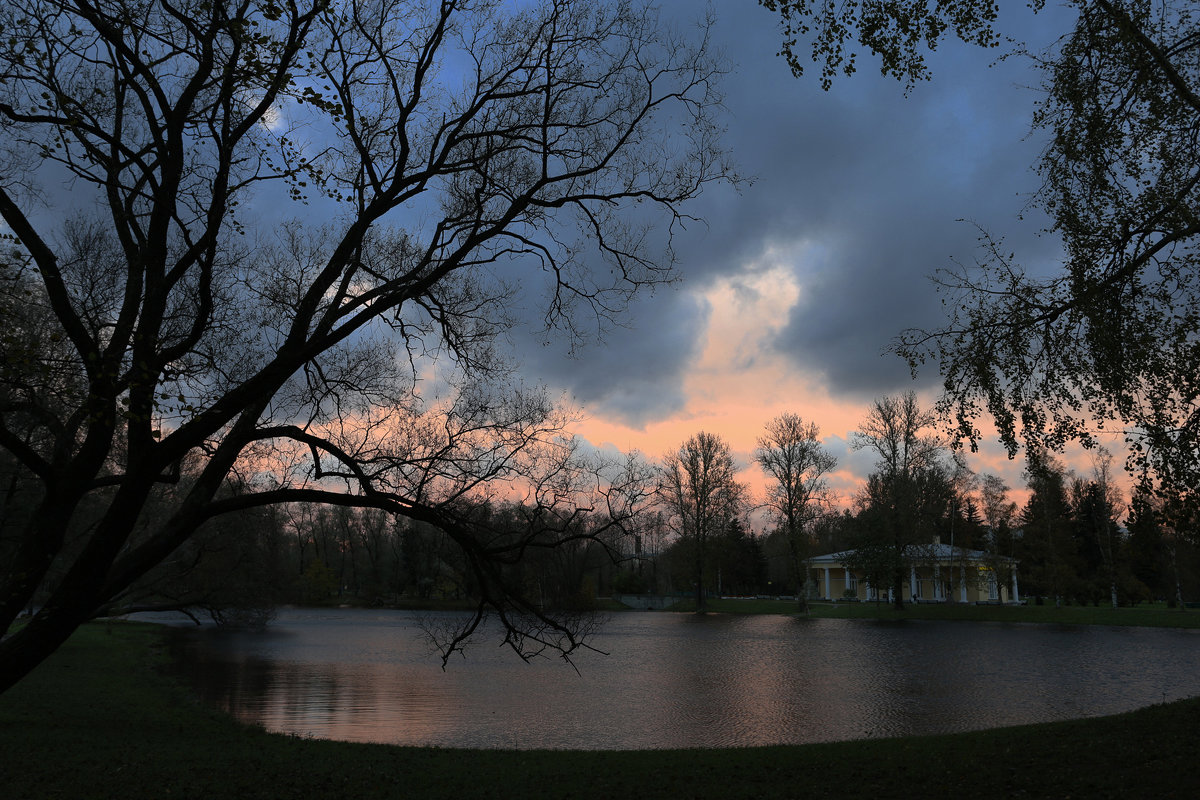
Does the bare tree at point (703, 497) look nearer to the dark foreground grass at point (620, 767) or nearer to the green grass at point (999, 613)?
the green grass at point (999, 613)

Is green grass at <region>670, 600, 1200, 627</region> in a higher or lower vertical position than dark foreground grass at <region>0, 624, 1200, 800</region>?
lower

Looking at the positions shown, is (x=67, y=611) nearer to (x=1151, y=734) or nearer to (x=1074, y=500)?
(x=1151, y=734)

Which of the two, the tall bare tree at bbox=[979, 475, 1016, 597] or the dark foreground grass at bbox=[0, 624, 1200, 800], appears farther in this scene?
the tall bare tree at bbox=[979, 475, 1016, 597]

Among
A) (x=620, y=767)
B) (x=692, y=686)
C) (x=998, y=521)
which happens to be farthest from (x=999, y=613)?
(x=620, y=767)

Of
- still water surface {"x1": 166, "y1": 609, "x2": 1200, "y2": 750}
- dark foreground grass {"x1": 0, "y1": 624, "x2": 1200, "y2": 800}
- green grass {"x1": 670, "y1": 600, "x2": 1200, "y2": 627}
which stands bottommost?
green grass {"x1": 670, "y1": 600, "x2": 1200, "y2": 627}

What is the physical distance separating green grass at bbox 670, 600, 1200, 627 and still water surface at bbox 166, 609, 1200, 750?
30.7 feet

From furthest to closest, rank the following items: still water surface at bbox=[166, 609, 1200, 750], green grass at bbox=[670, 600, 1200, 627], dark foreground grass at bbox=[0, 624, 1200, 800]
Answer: green grass at bbox=[670, 600, 1200, 627] → still water surface at bbox=[166, 609, 1200, 750] → dark foreground grass at bbox=[0, 624, 1200, 800]

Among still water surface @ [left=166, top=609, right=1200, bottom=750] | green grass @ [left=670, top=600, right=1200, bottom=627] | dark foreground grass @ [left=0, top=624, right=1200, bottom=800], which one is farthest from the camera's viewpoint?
green grass @ [left=670, top=600, right=1200, bottom=627]

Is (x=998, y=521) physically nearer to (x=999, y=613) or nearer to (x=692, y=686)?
(x=999, y=613)

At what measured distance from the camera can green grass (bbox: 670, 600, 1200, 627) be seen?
47.4 meters

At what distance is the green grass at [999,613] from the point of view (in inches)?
1866

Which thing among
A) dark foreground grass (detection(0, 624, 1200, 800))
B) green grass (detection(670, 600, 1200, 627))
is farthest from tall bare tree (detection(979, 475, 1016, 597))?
dark foreground grass (detection(0, 624, 1200, 800))

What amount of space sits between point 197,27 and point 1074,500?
76.7 meters

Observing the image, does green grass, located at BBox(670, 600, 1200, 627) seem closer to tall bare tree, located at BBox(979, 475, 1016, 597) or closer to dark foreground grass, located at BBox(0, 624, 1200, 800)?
tall bare tree, located at BBox(979, 475, 1016, 597)
